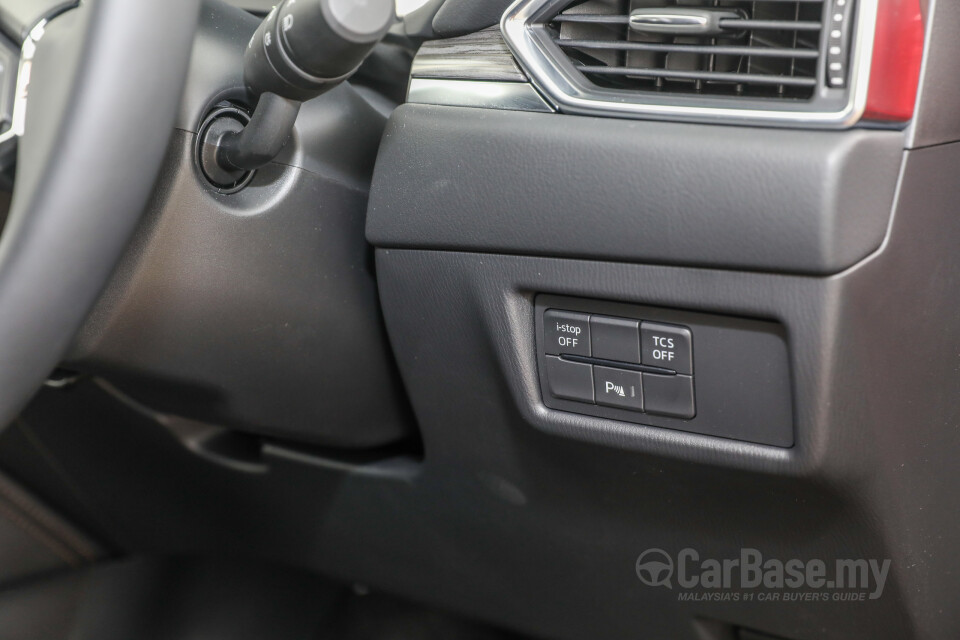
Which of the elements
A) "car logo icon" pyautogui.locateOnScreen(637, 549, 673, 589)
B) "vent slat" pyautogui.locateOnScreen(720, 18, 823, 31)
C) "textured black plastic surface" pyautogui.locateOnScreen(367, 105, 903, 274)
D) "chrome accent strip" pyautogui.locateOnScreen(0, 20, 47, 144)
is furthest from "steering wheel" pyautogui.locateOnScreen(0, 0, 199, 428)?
"car logo icon" pyautogui.locateOnScreen(637, 549, 673, 589)

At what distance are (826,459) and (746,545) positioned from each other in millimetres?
152

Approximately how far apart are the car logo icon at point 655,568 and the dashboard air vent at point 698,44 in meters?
0.39

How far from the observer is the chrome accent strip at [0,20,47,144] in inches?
24.5

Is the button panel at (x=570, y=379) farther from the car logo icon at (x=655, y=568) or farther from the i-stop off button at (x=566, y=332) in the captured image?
the car logo icon at (x=655, y=568)

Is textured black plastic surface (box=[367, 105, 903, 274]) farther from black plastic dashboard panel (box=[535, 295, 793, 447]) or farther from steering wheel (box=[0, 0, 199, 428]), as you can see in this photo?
steering wheel (box=[0, 0, 199, 428])

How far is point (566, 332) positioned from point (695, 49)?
21 centimetres

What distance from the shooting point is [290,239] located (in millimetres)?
730

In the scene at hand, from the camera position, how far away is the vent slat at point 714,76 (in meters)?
0.58

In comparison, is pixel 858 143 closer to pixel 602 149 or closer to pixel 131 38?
pixel 602 149

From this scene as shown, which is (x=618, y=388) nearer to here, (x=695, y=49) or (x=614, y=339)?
(x=614, y=339)

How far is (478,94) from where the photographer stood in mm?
707

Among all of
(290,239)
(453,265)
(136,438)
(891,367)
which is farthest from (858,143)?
(136,438)

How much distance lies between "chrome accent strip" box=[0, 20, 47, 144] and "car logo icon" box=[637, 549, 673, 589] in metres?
0.58

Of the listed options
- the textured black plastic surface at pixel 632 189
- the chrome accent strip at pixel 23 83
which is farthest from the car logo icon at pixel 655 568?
the chrome accent strip at pixel 23 83
